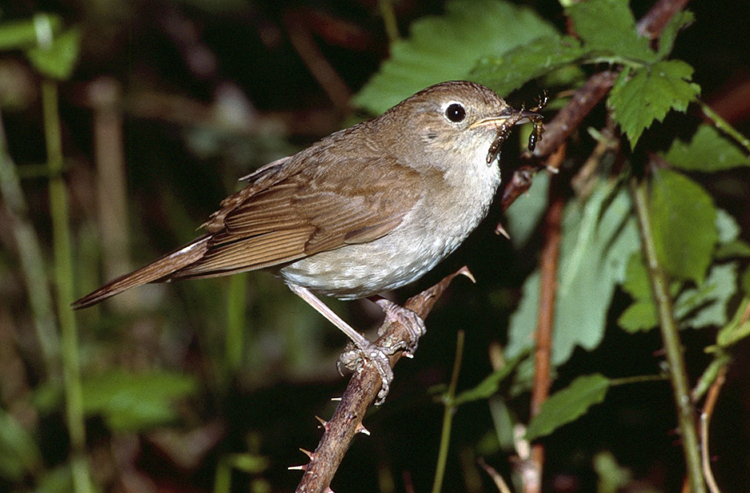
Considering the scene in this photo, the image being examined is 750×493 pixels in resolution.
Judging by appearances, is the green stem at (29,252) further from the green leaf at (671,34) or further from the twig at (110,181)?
the green leaf at (671,34)

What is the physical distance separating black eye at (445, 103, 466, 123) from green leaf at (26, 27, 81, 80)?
196cm

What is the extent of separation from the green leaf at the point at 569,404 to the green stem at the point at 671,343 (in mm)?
277

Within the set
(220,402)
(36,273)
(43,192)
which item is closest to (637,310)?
(220,402)

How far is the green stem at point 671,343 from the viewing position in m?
2.93

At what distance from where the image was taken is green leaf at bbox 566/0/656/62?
9.16ft

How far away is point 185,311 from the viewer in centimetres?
621

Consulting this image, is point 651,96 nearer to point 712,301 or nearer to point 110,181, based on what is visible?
point 712,301

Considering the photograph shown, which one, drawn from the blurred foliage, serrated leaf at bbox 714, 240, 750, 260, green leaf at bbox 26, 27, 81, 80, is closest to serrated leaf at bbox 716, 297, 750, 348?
the blurred foliage

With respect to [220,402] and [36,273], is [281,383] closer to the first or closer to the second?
[220,402]

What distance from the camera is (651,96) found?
2.58 m

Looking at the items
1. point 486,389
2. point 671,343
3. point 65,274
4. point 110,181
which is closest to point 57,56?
point 65,274

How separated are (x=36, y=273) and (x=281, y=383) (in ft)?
6.48

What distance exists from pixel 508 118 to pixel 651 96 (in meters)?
0.64

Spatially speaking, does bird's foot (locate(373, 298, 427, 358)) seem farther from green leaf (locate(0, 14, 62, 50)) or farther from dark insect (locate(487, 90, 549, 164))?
green leaf (locate(0, 14, 62, 50))
